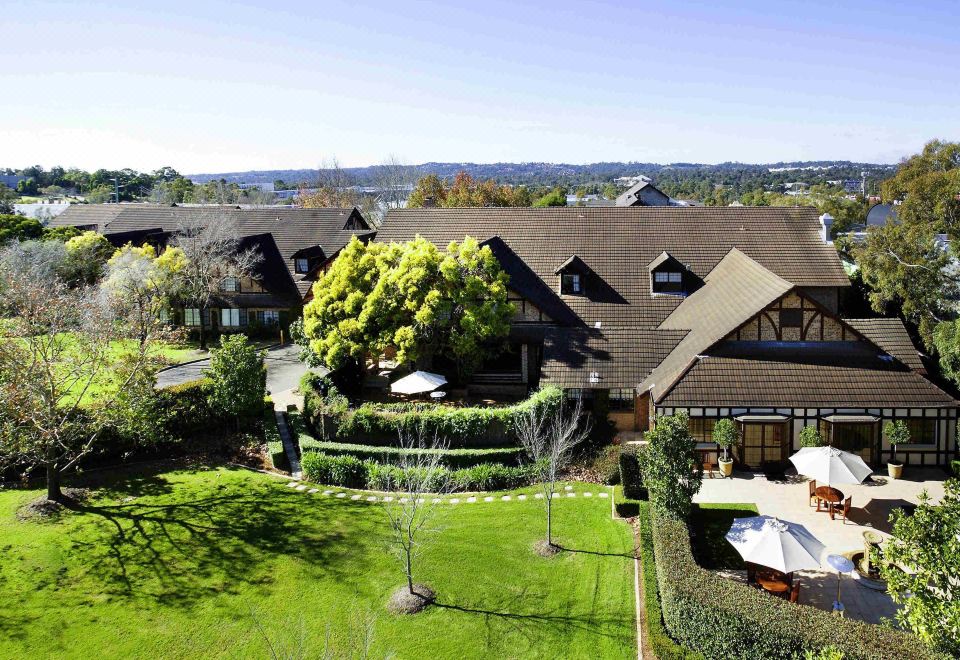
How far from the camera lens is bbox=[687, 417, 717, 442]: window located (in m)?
25.5

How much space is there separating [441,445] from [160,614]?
1149 centimetres

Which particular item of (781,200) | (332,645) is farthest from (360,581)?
(781,200)

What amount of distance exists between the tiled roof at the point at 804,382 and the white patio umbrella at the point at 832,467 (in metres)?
3.83

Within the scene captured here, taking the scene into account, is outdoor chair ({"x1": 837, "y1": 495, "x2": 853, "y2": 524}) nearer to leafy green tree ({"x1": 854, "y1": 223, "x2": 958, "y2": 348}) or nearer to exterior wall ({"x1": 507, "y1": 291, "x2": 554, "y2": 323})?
leafy green tree ({"x1": 854, "y1": 223, "x2": 958, "y2": 348})

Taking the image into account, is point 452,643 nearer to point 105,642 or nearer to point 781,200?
point 105,642

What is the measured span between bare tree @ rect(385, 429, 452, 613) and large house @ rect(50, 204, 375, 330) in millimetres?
19769

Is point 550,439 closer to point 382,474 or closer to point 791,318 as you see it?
point 382,474

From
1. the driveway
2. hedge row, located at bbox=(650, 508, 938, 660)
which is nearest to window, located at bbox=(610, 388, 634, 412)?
hedge row, located at bbox=(650, 508, 938, 660)

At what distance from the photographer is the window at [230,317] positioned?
153 ft

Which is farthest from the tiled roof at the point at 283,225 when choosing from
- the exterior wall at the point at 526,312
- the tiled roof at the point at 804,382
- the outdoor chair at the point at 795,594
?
the outdoor chair at the point at 795,594

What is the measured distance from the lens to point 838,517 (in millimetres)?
21375

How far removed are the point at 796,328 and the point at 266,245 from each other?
33540 mm

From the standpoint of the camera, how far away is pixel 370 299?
3147 centimetres

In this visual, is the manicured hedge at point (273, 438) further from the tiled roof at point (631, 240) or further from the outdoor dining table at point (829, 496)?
the outdoor dining table at point (829, 496)
